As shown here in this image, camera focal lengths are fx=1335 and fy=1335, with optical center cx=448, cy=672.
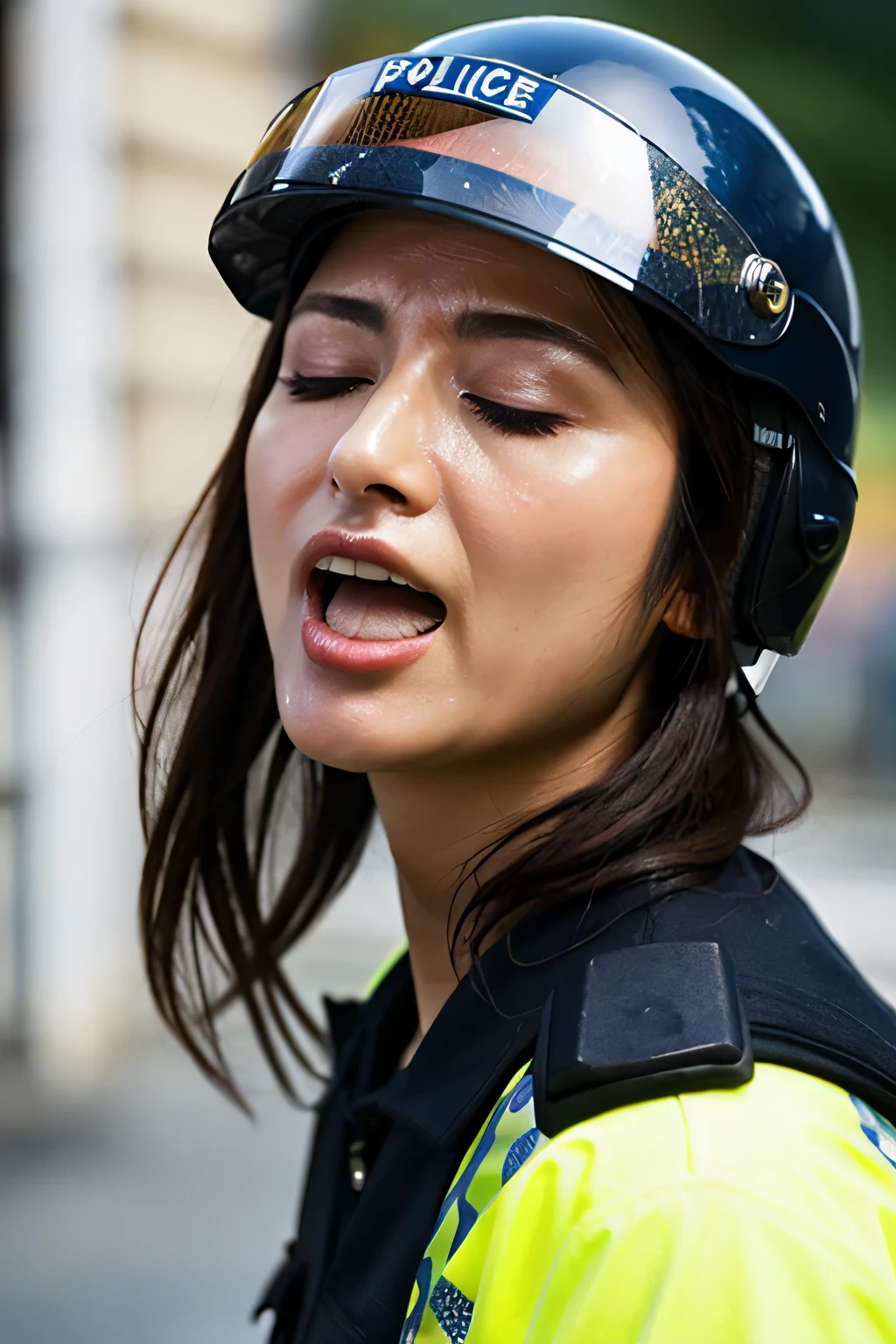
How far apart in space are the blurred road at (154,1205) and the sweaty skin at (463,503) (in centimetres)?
162

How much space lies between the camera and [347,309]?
4.72ft

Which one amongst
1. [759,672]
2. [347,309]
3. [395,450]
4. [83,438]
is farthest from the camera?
[83,438]

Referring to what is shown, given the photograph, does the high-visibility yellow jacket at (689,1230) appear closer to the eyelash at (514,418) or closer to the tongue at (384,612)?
the tongue at (384,612)

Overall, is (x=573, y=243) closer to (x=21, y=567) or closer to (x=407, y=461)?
(x=407, y=461)

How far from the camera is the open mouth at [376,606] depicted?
1.36 metres

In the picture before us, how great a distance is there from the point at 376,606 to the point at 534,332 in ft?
1.05

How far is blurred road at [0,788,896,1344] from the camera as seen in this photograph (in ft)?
12.3

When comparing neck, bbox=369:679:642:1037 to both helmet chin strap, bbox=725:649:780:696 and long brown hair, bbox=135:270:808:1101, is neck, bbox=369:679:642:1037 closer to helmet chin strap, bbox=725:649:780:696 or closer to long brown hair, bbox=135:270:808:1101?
long brown hair, bbox=135:270:808:1101

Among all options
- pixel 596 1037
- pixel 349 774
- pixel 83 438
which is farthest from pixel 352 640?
pixel 83 438

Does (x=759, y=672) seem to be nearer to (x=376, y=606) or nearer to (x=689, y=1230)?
(x=376, y=606)

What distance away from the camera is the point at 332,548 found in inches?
53.4

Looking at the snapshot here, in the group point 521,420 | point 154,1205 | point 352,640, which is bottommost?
point 154,1205

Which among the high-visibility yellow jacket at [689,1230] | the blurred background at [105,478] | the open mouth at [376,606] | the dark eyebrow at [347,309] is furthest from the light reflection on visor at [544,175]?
the blurred background at [105,478]

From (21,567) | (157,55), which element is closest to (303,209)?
(21,567)
